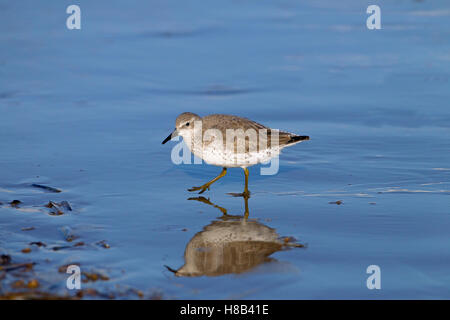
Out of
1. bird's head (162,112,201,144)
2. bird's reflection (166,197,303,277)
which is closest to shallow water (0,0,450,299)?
bird's reflection (166,197,303,277)

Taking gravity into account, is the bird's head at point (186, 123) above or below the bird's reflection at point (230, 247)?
above

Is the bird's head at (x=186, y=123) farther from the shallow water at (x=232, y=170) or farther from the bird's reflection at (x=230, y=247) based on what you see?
the bird's reflection at (x=230, y=247)

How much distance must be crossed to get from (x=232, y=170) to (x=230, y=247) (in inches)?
115

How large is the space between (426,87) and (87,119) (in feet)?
18.1

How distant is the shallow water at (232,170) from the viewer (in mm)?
5371

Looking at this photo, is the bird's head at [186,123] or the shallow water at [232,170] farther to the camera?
the bird's head at [186,123]

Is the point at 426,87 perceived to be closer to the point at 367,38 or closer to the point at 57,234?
the point at 367,38

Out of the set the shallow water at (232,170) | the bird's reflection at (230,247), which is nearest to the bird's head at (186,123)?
the shallow water at (232,170)

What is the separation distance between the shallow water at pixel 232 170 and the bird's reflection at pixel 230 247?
0.08 feet

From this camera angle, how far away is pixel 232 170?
8672 millimetres

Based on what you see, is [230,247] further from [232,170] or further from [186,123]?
[232,170]

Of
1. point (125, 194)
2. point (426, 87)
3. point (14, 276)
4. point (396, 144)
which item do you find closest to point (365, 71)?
point (426, 87)

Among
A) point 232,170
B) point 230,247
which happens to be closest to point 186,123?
point 232,170

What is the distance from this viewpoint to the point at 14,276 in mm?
4941
